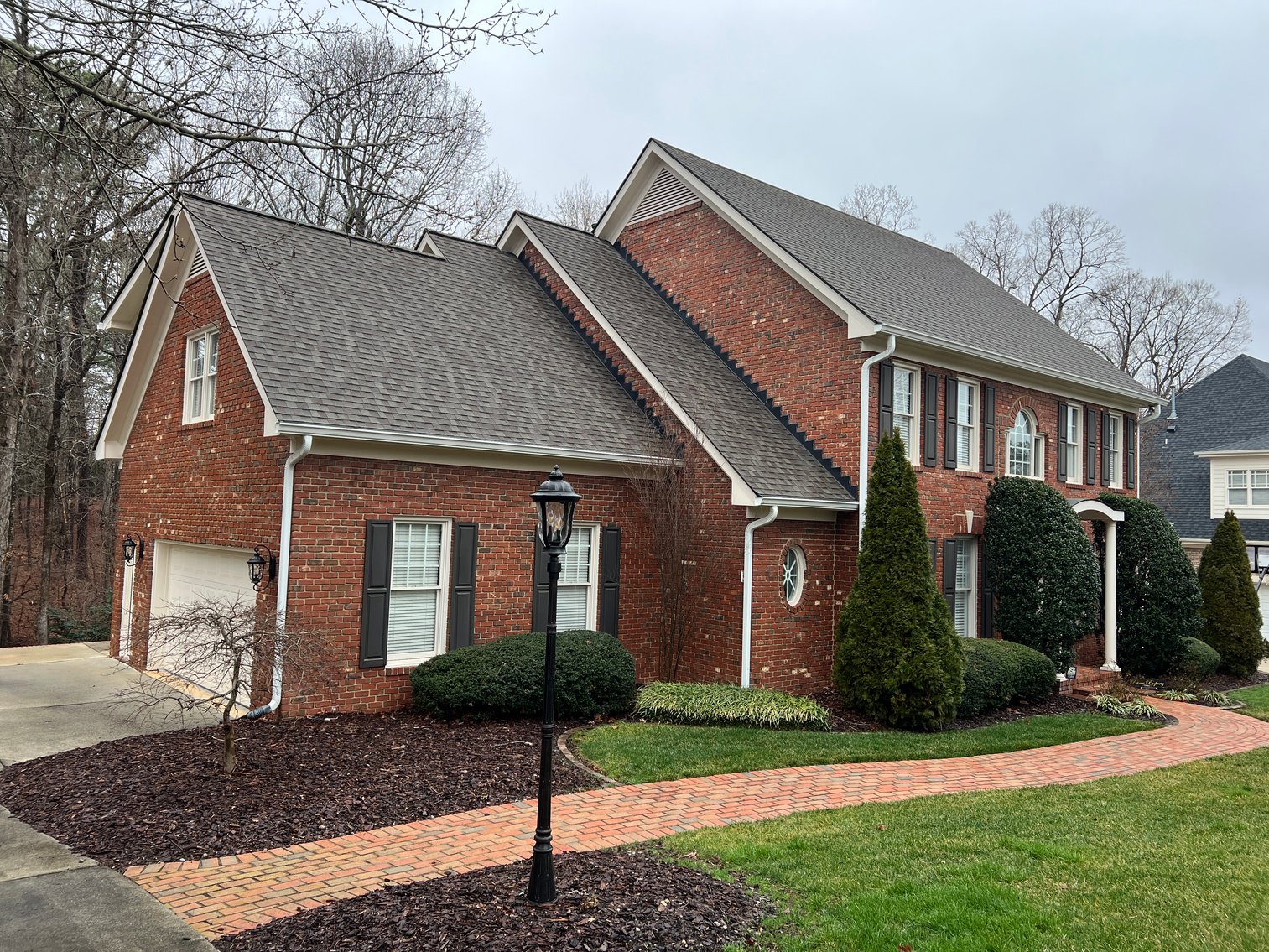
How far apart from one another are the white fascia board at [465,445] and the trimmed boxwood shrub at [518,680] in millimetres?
2363

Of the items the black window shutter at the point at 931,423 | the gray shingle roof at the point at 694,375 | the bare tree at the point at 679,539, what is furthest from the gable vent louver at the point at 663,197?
the bare tree at the point at 679,539

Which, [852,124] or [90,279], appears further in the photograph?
[852,124]

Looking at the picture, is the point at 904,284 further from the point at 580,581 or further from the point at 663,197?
the point at 580,581

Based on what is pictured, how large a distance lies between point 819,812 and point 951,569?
849 cm

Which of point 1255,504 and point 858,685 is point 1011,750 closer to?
point 858,685

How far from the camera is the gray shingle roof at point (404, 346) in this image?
10953 millimetres

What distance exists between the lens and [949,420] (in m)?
15.1

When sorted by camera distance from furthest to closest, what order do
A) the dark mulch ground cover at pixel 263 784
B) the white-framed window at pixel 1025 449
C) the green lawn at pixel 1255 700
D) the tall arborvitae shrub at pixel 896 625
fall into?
the white-framed window at pixel 1025 449 < the green lawn at pixel 1255 700 < the tall arborvitae shrub at pixel 896 625 < the dark mulch ground cover at pixel 263 784

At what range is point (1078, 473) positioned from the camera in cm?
1844

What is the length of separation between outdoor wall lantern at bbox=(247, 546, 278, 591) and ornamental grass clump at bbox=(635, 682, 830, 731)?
4601 mm

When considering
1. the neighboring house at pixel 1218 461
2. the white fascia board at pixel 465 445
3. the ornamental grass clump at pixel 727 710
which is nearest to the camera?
the white fascia board at pixel 465 445

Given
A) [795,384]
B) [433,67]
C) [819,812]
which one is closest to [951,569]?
[795,384]

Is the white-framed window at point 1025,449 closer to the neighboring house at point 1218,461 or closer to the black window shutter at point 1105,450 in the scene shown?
the black window shutter at point 1105,450

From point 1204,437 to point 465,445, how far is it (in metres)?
27.6
